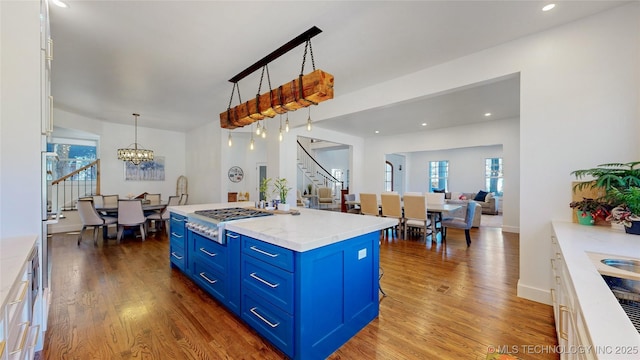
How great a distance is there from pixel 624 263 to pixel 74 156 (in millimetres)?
10131

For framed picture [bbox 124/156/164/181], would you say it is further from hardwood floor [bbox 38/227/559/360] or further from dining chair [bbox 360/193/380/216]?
dining chair [bbox 360/193/380/216]

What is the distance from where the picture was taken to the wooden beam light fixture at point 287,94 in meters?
2.20

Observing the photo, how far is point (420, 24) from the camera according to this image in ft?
7.95

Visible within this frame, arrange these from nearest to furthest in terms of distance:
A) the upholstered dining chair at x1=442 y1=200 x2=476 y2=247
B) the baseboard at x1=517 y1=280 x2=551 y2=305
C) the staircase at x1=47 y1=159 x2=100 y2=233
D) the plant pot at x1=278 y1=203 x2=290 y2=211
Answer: the baseboard at x1=517 y1=280 x2=551 y2=305 → the plant pot at x1=278 y1=203 x2=290 y2=211 → the upholstered dining chair at x1=442 y1=200 x2=476 y2=247 → the staircase at x1=47 y1=159 x2=100 y2=233

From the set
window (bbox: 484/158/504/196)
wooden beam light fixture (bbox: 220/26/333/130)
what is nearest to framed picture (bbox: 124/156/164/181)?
wooden beam light fixture (bbox: 220/26/333/130)

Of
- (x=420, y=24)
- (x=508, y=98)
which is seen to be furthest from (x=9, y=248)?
(x=508, y=98)

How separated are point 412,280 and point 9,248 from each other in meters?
3.45

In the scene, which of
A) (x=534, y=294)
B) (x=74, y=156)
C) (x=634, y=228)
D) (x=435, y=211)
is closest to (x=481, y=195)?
(x=435, y=211)

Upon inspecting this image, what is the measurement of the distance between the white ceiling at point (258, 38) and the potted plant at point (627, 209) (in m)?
1.62

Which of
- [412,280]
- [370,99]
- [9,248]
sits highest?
[370,99]

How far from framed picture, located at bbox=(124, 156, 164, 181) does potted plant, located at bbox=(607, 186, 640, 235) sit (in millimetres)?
9128

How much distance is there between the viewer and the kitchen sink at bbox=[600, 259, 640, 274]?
127 cm

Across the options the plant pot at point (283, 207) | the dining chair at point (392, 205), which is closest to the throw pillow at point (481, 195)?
the dining chair at point (392, 205)

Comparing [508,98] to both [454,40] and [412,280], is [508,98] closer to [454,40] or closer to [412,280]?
[454,40]
